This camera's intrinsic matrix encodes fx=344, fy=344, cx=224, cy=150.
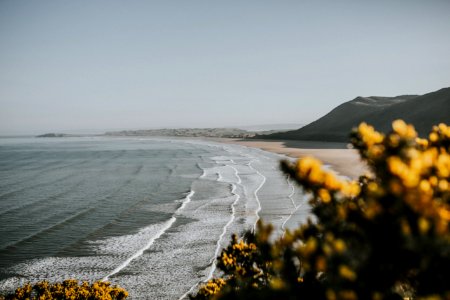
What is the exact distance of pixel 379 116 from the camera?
82.2m

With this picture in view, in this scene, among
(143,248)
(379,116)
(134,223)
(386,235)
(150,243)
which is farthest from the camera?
(379,116)

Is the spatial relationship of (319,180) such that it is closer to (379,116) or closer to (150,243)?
(150,243)

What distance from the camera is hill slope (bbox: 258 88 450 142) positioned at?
218ft

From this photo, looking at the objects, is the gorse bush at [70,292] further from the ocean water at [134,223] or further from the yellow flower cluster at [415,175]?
the yellow flower cluster at [415,175]

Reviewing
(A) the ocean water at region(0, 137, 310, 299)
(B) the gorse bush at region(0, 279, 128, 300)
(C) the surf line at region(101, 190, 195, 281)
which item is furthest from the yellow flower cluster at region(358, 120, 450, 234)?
(C) the surf line at region(101, 190, 195, 281)

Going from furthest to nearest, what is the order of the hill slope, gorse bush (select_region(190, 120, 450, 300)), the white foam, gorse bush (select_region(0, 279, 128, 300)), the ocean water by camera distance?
1. the hill slope
2. the white foam
3. the ocean water
4. gorse bush (select_region(0, 279, 128, 300))
5. gorse bush (select_region(190, 120, 450, 300))

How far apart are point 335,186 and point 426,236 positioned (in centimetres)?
100

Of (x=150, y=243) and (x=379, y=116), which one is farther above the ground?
(x=379, y=116)

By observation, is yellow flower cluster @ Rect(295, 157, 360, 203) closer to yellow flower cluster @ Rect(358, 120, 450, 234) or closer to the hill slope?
yellow flower cluster @ Rect(358, 120, 450, 234)

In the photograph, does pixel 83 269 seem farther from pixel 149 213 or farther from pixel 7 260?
pixel 149 213

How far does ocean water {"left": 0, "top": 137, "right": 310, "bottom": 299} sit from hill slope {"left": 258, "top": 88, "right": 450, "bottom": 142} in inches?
1929

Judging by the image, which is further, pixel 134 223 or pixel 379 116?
pixel 379 116

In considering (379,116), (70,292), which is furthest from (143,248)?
(379,116)

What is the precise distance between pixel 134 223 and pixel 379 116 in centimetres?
7816
